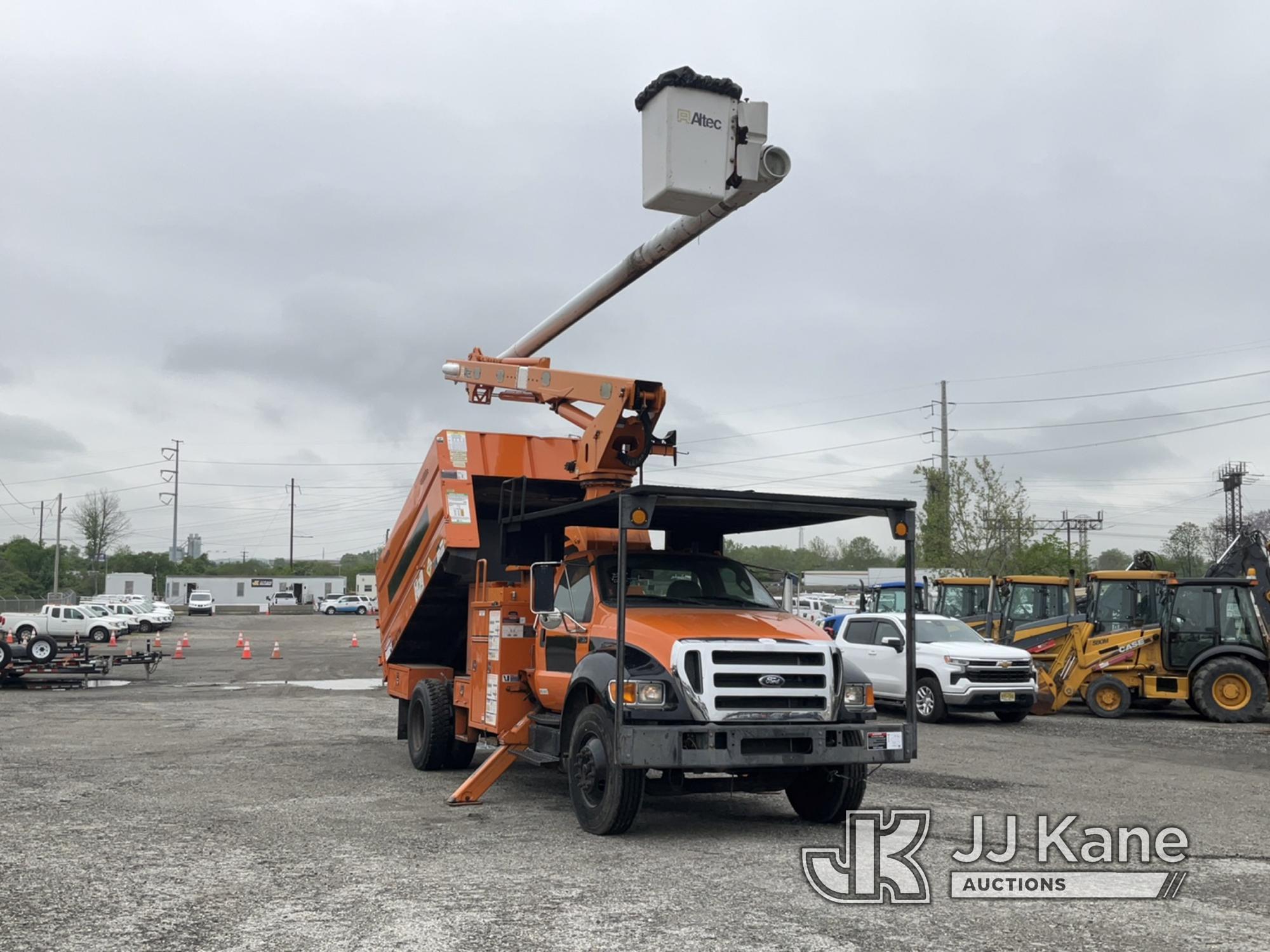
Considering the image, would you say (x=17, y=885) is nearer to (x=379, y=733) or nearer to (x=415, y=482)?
(x=415, y=482)

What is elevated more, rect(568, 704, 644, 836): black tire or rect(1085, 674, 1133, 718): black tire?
rect(568, 704, 644, 836): black tire

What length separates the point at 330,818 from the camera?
9.20 metres

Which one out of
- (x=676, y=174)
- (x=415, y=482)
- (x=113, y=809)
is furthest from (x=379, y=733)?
(x=676, y=174)

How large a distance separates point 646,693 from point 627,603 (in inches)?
45.0

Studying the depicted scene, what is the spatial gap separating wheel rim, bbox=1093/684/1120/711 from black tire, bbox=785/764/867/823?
11.4m

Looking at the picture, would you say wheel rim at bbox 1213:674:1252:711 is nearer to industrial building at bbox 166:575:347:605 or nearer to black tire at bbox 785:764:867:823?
black tire at bbox 785:764:867:823

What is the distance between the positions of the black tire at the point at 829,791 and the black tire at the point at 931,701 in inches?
346

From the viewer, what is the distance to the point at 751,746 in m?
8.20

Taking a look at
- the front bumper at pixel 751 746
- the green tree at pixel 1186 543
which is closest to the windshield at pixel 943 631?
the front bumper at pixel 751 746

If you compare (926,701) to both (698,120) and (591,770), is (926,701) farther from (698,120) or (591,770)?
(698,120)

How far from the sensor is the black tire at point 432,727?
12.0 metres

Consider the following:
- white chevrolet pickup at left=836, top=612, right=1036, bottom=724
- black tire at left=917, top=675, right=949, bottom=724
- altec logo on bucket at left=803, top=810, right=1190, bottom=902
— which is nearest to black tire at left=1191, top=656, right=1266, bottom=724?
white chevrolet pickup at left=836, top=612, right=1036, bottom=724

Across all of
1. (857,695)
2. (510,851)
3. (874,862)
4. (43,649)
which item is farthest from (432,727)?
(43,649)

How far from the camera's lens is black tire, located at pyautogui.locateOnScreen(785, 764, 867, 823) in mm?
8977
